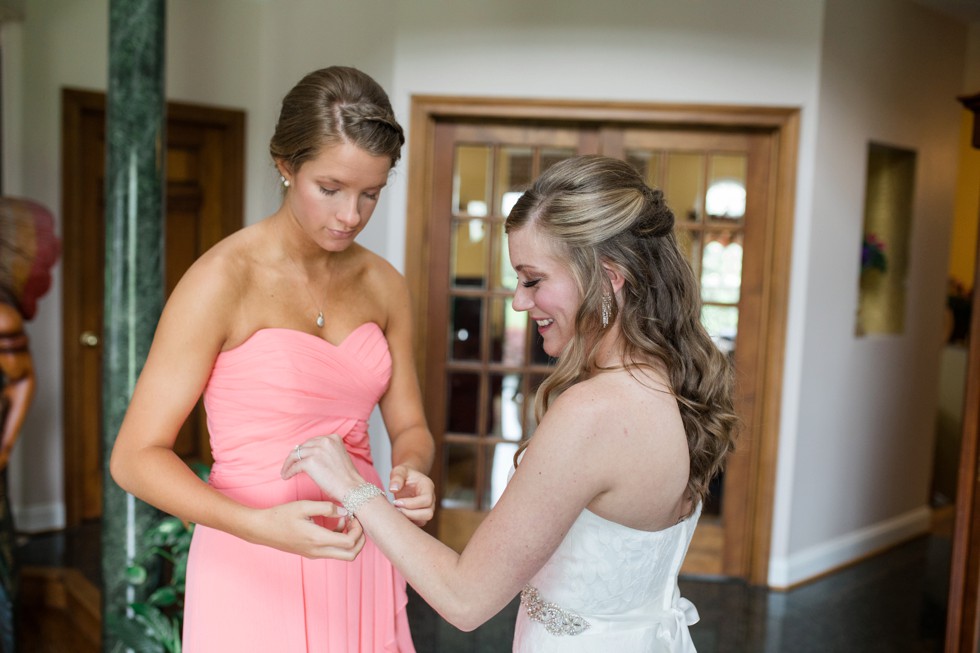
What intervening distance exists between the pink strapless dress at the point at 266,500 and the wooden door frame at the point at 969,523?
216 cm

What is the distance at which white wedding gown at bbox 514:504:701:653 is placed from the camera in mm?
1372

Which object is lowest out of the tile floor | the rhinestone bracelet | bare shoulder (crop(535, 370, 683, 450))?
the tile floor

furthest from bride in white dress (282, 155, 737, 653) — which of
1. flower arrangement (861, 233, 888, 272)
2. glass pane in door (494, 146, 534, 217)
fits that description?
flower arrangement (861, 233, 888, 272)

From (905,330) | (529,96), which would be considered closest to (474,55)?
(529,96)

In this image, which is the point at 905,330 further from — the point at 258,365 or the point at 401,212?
the point at 258,365

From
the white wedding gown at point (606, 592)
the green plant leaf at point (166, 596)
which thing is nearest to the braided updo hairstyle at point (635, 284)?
the white wedding gown at point (606, 592)

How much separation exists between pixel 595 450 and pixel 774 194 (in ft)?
10.5

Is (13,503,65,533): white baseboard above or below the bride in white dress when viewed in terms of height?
below

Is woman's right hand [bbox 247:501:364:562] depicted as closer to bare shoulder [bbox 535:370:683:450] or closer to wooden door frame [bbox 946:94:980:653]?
bare shoulder [bbox 535:370:683:450]

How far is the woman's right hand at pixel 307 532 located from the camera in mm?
1319

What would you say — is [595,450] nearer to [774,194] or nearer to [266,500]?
[266,500]

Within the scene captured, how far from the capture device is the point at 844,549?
457cm

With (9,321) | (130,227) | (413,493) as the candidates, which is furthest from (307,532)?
(9,321)

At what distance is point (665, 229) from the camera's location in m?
1.39
